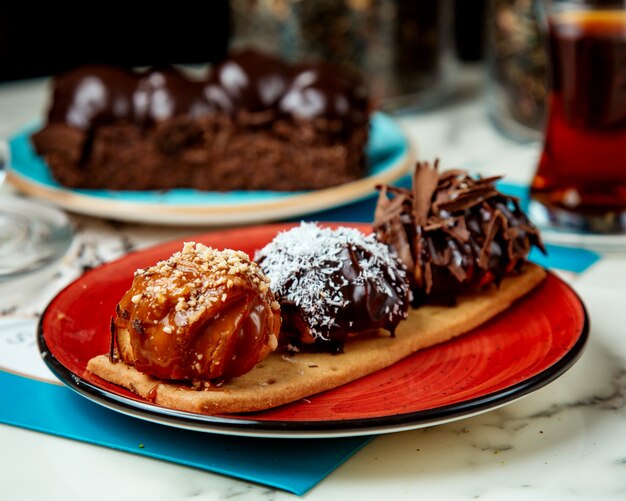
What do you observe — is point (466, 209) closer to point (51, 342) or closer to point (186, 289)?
point (186, 289)

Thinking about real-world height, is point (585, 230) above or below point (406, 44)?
below

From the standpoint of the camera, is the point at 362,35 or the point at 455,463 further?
the point at 362,35

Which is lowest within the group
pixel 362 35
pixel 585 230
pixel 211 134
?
pixel 585 230

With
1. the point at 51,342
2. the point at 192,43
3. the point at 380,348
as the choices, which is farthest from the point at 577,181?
the point at 192,43

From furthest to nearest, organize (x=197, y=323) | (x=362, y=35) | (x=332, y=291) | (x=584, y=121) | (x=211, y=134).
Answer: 1. (x=362, y=35)
2. (x=211, y=134)
3. (x=584, y=121)
4. (x=332, y=291)
5. (x=197, y=323)

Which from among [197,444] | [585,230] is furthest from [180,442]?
[585,230]

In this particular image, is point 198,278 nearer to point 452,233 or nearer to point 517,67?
point 452,233

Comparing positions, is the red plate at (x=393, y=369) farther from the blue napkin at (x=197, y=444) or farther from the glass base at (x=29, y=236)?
the glass base at (x=29, y=236)
